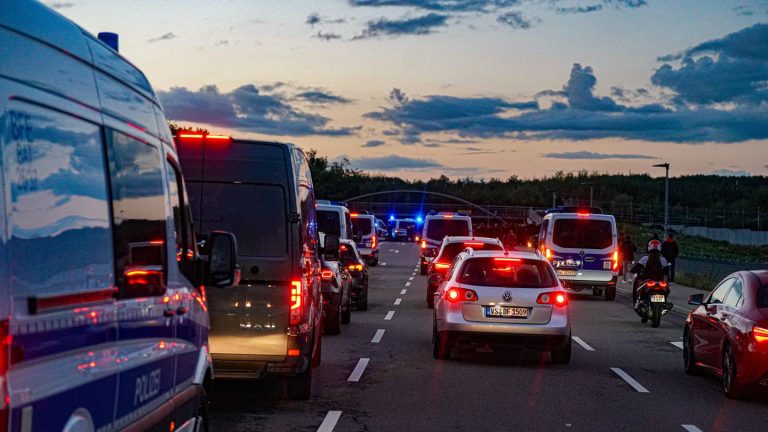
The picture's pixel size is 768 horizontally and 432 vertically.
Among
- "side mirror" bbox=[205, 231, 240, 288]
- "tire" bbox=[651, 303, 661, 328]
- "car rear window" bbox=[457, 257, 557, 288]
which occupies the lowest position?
"tire" bbox=[651, 303, 661, 328]

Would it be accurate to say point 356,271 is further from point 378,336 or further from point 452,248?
point 378,336

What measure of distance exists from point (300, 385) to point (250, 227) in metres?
1.78

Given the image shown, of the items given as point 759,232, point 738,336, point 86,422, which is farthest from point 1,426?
point 759,232

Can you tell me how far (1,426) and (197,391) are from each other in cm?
348

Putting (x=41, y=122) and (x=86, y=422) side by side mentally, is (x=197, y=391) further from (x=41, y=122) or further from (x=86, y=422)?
(x=41, y=122)

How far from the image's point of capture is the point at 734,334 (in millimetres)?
12477

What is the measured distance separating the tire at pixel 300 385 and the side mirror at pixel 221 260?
15.0ft

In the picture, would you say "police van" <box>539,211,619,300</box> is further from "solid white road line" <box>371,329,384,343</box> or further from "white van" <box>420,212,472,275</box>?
"solid white road line" <box>371,329,384,343</box>

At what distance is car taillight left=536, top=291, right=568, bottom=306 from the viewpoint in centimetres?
1529

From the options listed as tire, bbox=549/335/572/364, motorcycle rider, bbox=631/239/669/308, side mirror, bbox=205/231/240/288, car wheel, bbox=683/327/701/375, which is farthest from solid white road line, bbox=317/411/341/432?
motorcycle rider, bbox=631/239/669/308

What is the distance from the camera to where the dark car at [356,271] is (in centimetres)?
2433

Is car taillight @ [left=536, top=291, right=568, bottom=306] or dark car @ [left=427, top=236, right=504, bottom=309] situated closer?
car taillight @ [left=536, top=291, right=568, bottom=306]

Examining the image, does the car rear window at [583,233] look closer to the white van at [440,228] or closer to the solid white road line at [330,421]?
the white van at [440,228]

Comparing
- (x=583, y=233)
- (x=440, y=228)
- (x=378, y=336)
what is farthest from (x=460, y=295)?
(x=440, y=228)
